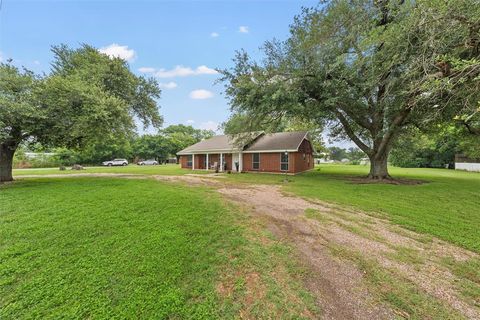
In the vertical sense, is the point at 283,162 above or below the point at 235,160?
below

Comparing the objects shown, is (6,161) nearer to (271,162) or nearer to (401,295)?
(401,295)

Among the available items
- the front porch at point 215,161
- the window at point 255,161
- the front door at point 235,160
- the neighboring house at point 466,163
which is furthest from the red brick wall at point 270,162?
the neighboring house at point 466,163

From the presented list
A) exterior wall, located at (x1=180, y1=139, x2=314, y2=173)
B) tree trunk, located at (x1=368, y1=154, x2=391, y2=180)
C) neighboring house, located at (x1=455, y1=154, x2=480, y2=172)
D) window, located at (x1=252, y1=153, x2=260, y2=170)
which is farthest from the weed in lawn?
neighboring house, located at (x1=455, y1=154, x2=480, y2=172)

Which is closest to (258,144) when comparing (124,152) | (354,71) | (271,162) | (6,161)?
(271,162)

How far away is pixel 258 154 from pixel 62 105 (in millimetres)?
14469

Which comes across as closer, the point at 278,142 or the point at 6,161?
the point at 6,161

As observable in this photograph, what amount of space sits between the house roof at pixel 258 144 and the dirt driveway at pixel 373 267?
12776mm

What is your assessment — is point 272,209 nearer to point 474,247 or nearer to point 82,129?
point 474,247

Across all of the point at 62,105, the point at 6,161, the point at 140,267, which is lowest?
the point at 140,267

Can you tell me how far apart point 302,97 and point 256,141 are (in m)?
9.40

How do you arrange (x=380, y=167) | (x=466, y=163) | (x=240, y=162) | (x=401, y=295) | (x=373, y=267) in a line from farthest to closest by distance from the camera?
1. (x=466, y=163)
2. (x=240, y=162)
3. (x=380, y=167)
4. (x=373, y=267)
5. (x=401, y=295)

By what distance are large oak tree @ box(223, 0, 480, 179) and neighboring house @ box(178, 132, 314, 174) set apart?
4.38 metres

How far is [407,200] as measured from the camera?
786 cm

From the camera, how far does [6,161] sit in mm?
10766
